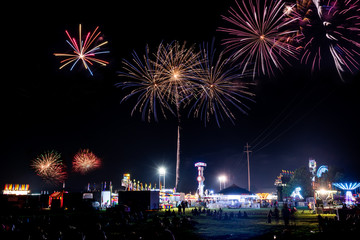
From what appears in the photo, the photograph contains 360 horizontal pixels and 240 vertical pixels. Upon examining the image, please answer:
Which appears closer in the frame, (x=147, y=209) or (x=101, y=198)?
(x=147, y=209)

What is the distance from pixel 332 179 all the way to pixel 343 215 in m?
75.9

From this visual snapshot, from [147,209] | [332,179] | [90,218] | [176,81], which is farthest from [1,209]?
[332,179]

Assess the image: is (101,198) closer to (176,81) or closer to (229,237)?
(176,81)

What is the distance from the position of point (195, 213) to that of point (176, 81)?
51.2ft

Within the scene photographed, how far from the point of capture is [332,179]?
282 feet

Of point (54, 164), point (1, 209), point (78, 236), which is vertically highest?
point (54, 164)


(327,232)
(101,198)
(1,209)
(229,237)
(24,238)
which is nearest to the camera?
(24,238)

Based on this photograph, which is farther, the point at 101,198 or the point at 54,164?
the point at 54,164

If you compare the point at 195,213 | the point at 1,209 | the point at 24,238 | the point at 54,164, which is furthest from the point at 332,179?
the point at 24,238

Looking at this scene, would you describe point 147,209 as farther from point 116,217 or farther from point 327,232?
point 327,232

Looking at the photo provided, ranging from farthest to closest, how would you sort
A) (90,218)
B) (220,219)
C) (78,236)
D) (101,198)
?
(101,198) → (220,219) → (90,218) → (78,236)

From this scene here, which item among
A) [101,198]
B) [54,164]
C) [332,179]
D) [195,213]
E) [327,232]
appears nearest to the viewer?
[327,232]

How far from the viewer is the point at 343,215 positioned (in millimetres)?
20516

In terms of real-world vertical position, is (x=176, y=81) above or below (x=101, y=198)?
above
